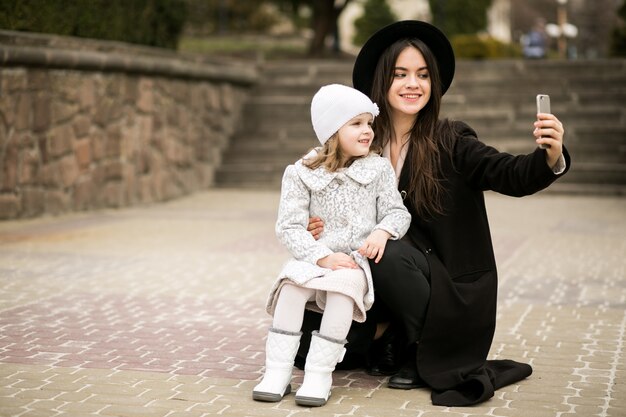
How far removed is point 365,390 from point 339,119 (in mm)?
1148

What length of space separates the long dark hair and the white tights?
0.62 m

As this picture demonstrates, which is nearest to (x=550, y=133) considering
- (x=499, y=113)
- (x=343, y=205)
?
(x=343, y=205)

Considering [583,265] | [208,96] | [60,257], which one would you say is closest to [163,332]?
[60,257]

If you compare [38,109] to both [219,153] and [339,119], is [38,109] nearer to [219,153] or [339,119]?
[219,153]

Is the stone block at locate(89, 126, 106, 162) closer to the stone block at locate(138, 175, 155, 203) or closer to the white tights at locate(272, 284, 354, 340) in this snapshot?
the stone block at locate(138, 175, 155, 203)

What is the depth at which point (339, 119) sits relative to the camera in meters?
4.42

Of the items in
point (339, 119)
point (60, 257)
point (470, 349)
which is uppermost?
point (339, 119)

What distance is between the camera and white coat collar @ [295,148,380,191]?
4.43 m

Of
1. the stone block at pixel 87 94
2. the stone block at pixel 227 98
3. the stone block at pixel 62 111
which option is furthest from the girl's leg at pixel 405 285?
the stone block at pixel 227 98

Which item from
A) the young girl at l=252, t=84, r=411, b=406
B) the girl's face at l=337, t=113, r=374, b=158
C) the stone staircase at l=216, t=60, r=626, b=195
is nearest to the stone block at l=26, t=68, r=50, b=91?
the stone staircase at l=216, t=60, r=626, b=195

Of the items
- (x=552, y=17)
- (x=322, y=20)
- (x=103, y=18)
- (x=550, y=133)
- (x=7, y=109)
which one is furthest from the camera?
(x=552, y=17)

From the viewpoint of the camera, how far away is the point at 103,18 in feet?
39.3

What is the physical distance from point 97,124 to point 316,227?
24.6 ft

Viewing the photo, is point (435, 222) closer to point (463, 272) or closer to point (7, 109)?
point (463, 272)
